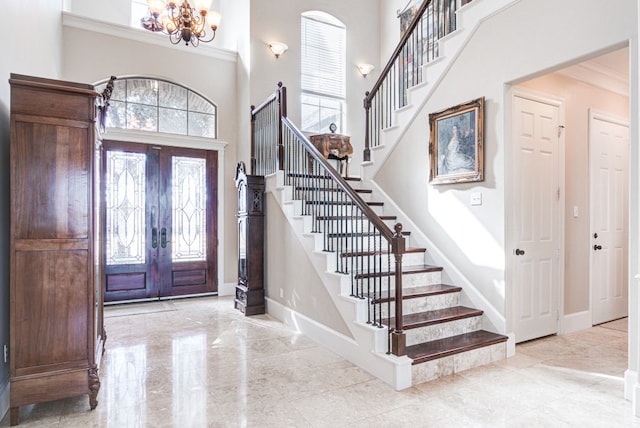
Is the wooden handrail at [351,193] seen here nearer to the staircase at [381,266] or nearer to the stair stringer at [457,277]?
the staircase at [381,266]

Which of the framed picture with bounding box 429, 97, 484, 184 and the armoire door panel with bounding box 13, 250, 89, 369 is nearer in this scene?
the armoire door panel with bounding box 13, 250, 89, 369

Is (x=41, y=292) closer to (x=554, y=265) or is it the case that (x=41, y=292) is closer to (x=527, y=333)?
(x=527, y=333)

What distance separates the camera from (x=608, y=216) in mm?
4562

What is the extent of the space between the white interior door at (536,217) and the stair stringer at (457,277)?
27 centimetres

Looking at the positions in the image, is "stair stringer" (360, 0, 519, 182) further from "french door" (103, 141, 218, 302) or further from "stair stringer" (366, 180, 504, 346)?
"french door" (103, 141, 218, 302)

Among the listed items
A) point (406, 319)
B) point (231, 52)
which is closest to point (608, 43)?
point (406, 319)

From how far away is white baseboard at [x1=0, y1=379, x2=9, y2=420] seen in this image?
238 centimetres

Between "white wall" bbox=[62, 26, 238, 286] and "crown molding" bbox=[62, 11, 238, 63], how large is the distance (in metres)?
0.03

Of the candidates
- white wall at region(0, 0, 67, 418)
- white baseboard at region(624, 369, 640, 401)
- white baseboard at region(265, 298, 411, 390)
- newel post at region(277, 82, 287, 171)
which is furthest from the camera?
newel post at region(277, 82, 287, 171)

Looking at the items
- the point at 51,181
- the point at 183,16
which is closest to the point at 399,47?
the point at 183,16

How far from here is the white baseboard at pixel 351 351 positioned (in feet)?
9.18

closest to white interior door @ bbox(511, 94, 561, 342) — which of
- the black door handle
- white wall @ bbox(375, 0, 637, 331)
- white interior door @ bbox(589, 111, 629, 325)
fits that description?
white wall @ bbox(375, 0, 637, 331)

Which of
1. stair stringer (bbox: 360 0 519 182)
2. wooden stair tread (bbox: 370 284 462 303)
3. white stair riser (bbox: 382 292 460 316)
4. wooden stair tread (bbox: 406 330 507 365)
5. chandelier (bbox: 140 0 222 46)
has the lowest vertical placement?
wooden stair tread (bbox: 406 330 507 365)

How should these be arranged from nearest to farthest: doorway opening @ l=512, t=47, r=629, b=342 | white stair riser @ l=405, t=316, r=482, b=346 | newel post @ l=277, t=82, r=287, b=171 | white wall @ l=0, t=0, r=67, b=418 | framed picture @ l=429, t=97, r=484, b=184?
white wall @ l=0, t=0, r=67, b=418
white stair riser @ l=405, t=316, r=482, b=346
framed picture @ l=429, t=97, r=484, b=184
doorway opening @ l=512, t=47, r=629, b=342
newel post @ l=277, t=82, r=287, b=171
